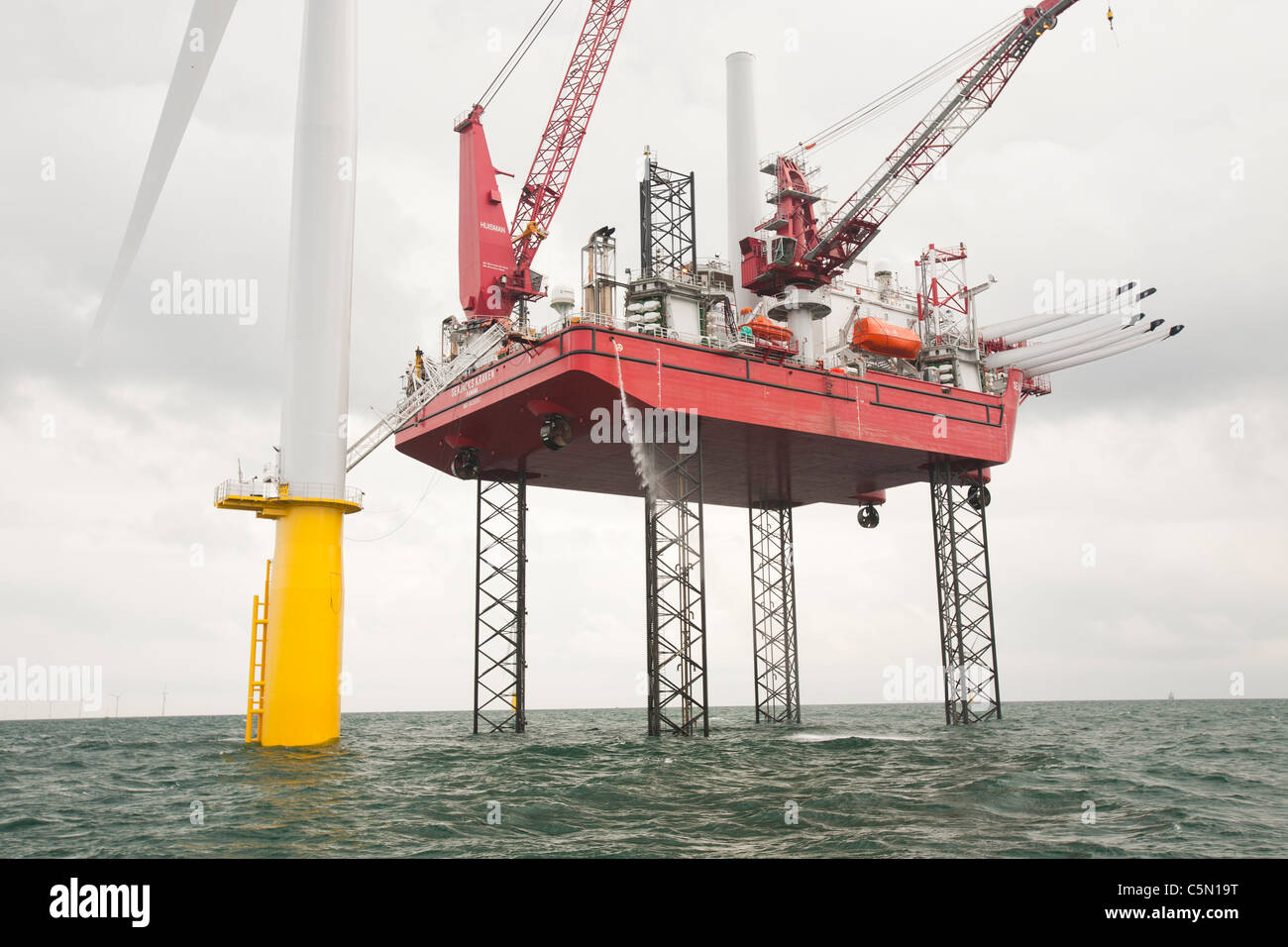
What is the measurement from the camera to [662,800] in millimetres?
18734

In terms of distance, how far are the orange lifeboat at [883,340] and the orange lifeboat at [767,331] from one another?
14.0 feet

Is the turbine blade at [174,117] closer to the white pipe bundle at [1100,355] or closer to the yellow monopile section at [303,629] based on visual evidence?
the yellow monopile section at [303,629]

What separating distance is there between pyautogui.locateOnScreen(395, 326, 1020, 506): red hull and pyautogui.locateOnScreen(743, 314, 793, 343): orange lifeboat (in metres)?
0.93

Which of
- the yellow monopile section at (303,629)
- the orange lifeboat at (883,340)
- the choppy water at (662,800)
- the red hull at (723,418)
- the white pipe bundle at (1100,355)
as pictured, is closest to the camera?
the choppy water at (662,800)

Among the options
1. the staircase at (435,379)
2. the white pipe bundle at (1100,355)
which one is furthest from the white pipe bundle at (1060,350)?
the staircase at (435,379)

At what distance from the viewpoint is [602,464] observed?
38938 millimetres

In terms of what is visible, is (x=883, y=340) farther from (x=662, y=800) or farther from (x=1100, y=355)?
(x=662, y=800)

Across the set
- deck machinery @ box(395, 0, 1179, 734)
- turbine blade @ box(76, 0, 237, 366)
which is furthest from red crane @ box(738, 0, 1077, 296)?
turbine blade @ box(76, 0, 237, 366)

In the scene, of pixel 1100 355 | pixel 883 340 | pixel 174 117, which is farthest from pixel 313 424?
pixel 1100 355

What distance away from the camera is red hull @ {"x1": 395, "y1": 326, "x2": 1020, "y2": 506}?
100 ft

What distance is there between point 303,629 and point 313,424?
5.81m

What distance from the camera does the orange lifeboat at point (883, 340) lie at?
37.2 meters
